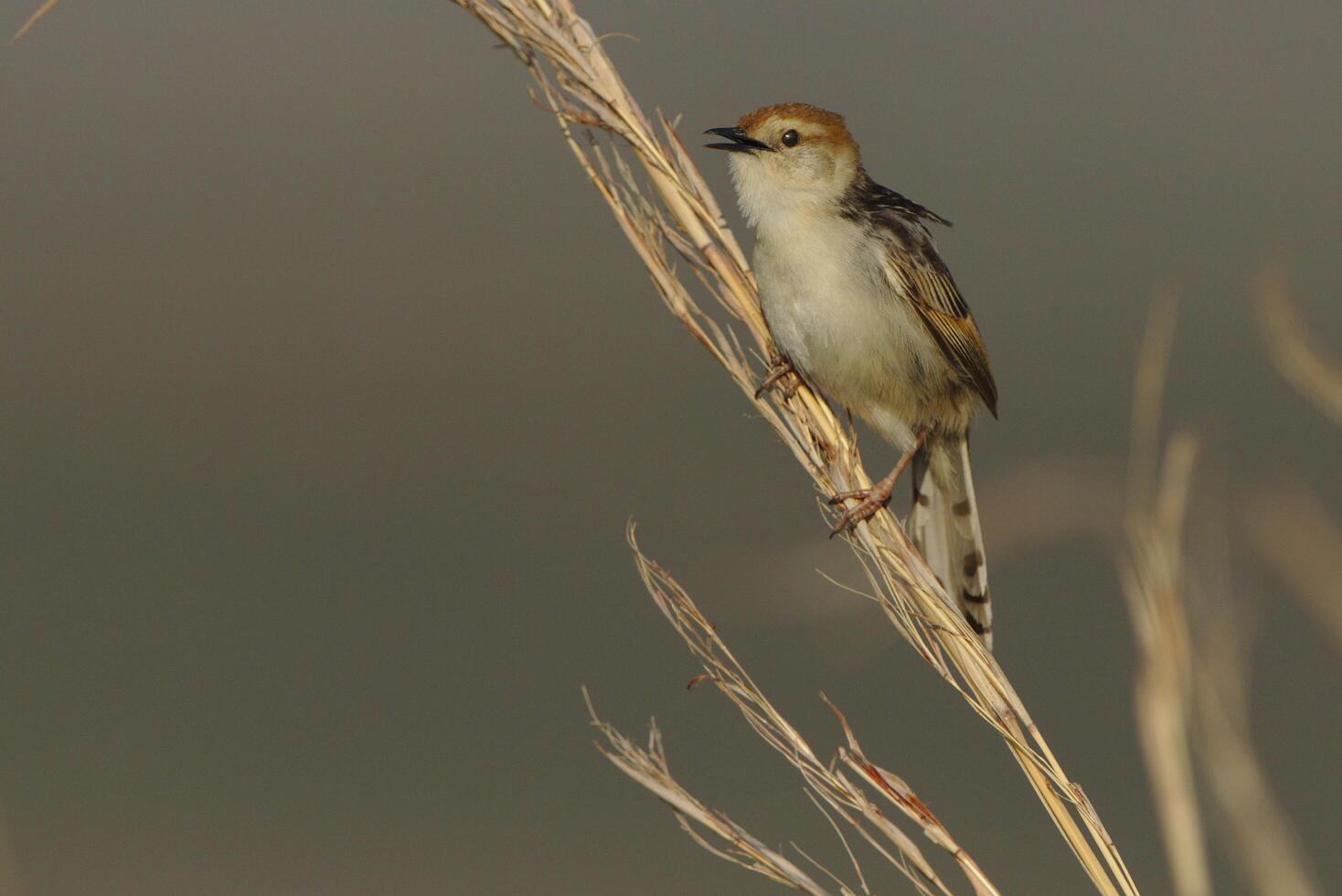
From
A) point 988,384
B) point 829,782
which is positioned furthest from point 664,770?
point 988,384

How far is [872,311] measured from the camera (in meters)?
4.08

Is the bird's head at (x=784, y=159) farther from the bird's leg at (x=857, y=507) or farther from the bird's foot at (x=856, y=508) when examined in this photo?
the bird's foot at (x=856, y=508)

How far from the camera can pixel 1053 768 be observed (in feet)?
6.26

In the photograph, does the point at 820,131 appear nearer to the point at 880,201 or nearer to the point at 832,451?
the point at 880,201

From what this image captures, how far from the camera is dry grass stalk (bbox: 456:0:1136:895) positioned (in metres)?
2.18

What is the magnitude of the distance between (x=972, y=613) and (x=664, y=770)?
2372 mm

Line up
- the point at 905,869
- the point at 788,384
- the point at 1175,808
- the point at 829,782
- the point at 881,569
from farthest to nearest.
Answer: the point at 788,384
the point at 881,569
the point at 829,782
the point at 905,869
the point at 1175,808

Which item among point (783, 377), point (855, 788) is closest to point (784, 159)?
point (783, 377)

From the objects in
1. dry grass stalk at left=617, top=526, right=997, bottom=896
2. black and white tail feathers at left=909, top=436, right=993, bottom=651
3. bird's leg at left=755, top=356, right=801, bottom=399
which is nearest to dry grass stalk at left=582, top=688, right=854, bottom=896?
dry grass stalk at left=617, top=526, right=997, bottom=896

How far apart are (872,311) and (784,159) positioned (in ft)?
1.77

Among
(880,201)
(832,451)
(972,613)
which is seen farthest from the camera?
(880,201)

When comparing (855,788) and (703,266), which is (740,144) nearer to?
(703,266)

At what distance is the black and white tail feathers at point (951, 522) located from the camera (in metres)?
4.14

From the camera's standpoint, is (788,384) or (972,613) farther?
(972,613)
